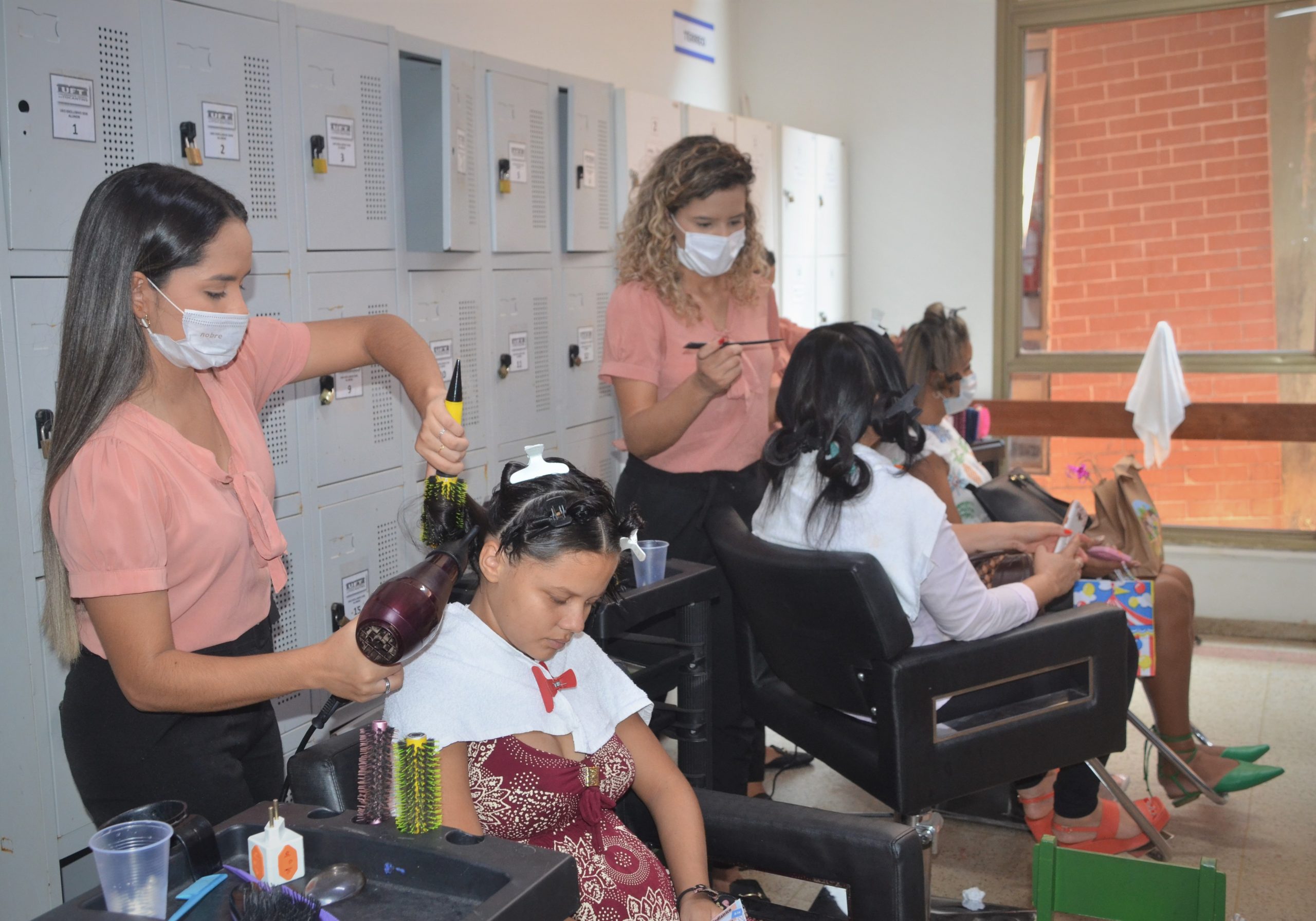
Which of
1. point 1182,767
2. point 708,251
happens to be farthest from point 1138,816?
point 708,251

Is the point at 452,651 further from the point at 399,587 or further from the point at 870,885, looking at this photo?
the point at 870,885

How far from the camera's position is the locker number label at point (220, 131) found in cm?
217

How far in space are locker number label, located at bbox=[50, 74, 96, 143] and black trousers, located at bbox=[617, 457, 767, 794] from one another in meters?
1.28

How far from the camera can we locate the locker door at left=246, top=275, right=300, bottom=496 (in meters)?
2.31

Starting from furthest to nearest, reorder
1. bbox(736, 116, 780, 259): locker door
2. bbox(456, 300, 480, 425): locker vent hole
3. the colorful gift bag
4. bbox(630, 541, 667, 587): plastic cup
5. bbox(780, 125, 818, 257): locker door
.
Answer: bbox(780, 125, 818, 257): locker door → bbox(736, 116, 780, 259): locker door → bbox(456, 300, 480, 425): locker vent hole → the colorful gift bag → bbox(630, 541, 667, 587): plastic cup

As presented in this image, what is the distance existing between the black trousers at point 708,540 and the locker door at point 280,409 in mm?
745

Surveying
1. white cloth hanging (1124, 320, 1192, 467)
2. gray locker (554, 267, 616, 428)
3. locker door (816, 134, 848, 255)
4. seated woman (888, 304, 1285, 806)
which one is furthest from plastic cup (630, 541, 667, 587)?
white cloth hanging (1124, 320, 1192, 467)

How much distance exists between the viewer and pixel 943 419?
3133 mm

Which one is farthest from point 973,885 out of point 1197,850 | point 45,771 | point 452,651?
point 45,771

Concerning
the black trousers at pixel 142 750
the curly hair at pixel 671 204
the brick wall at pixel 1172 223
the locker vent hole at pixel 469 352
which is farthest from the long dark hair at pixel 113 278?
the brick wall at pixel 1172 223

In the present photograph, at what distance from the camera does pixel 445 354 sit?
2869mm

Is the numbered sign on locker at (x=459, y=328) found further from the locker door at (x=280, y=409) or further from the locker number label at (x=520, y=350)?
the locker door at (x=280, y=409)

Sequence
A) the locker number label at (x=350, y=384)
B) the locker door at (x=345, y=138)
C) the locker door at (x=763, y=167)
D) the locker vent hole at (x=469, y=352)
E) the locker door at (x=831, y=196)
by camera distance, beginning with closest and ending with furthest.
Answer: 1. the locker door at (x=345, y=138)
2. the locker number label at (x=350, y=384)
3. the locker vent hole at (x=469, y=352)
4. the locker door at (x=763, y=167)
5. the locker door at (x=831, y=196)

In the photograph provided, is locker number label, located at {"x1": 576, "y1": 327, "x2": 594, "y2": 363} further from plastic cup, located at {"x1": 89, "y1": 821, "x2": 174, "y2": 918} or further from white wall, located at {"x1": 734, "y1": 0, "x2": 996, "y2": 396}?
plastic cup, located at {"x1": 89, "y1": 821, "x2": 174, "y2": 918}
